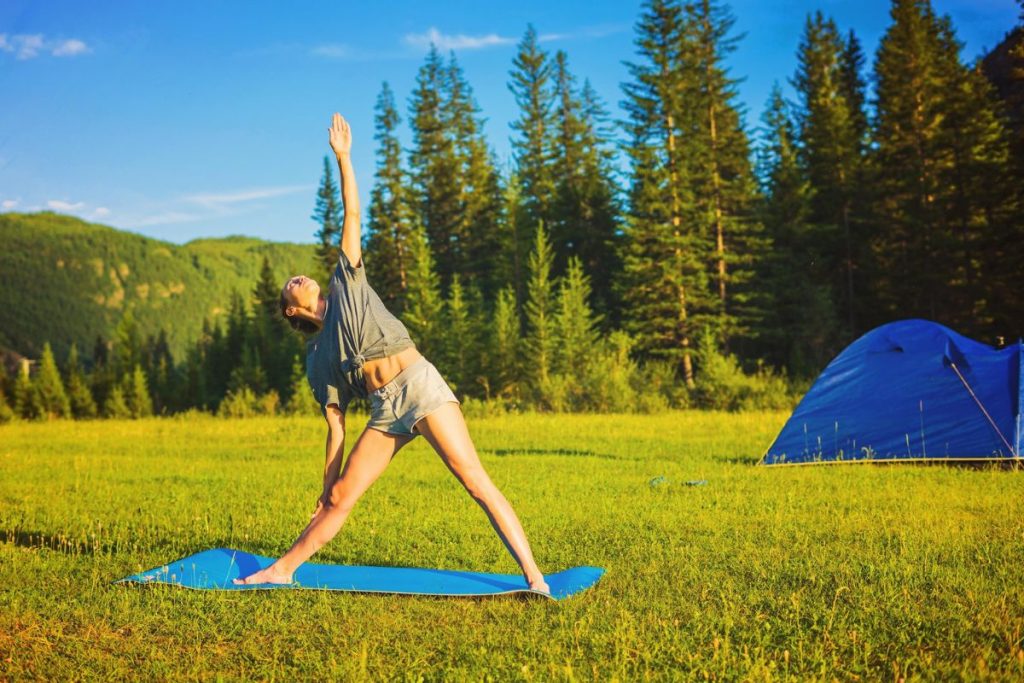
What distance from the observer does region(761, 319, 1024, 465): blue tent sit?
1062 cm

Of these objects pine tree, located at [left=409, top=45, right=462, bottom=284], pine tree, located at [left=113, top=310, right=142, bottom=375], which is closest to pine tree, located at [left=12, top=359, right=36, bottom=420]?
pine tree, located at [left=113, top=310, right=142, bottom=375]

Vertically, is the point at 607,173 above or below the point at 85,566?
above

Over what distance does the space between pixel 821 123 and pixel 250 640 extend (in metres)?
43.5

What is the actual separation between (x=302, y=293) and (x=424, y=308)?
34.8 metres

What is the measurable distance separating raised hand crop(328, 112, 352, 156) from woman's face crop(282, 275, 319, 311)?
800 mm

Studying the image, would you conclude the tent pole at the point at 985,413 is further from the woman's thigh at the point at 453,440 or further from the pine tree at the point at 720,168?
the pine tree at the point at 720,168

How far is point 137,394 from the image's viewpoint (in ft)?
186

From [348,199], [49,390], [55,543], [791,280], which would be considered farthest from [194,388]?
[348,199]

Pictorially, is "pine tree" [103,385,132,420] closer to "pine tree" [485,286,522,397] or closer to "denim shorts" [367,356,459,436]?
"pine tree" [485,286,522,397]

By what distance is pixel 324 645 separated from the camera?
4.59 meters

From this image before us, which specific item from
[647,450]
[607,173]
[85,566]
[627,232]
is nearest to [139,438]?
[647,450]

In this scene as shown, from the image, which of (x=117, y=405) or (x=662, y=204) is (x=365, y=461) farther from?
(x=117, y=405)

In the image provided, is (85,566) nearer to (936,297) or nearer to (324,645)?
(324,645)

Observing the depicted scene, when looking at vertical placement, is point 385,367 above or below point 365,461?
above
